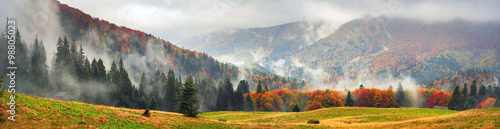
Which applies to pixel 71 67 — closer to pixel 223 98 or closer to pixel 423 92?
pixel 223 98

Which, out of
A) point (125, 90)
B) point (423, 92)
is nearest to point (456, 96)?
point (423, 92)

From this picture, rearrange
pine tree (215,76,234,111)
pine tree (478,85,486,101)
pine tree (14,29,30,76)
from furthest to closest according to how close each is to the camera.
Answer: pine tree (478,85,486,101), pine tree (215,76,234,111), pine tree (14,29,30,76)

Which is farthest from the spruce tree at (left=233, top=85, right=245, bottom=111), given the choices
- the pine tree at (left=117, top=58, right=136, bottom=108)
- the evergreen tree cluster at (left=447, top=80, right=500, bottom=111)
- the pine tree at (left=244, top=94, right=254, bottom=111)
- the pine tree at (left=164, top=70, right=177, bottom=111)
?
the evergreen tree cluster at (left=447, top=80, right=500, bottom=111)

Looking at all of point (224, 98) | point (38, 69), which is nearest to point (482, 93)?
point (224, 98)

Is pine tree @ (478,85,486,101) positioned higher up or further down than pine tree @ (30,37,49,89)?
further down

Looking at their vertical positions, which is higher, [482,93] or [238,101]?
[238,101]

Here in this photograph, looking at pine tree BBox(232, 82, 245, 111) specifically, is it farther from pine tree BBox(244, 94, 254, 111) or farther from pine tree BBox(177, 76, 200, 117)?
pine tree BBox(177, 76, 200, 117)

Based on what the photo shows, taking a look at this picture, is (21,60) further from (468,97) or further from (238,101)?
(468,97)

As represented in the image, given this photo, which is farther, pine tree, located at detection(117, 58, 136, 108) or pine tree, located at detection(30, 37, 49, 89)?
pine tree, located at detection(117, 58, 136, 108)

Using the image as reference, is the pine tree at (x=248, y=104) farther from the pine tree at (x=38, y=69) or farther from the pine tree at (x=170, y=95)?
the pine tree at (x=38, y=69)

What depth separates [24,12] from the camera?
448ft

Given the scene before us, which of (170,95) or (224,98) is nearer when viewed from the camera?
(170,95)

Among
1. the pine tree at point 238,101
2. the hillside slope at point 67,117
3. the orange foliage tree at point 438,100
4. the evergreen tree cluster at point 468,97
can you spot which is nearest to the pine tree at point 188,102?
the hillside slope at point 67,117

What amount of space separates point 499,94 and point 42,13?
278m
